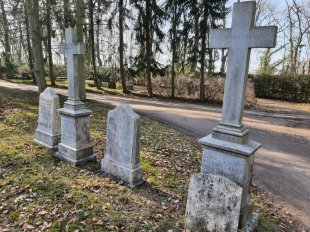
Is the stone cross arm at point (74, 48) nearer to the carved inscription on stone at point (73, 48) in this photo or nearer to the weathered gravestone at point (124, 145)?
the carved inscription on stone at point (73, 48)

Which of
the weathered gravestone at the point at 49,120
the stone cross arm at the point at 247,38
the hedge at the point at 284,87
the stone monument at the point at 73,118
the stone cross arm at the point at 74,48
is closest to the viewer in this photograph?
the stone cross arm at the point at 247,38

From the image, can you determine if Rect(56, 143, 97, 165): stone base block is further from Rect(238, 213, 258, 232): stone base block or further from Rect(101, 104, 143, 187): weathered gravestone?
Rect(238, 213, 258, 232): stone base block

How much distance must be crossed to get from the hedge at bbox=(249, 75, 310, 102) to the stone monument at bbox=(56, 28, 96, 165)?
19.3m

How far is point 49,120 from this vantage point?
555cm

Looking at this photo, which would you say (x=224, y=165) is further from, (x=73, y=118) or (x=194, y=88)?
(x=194, y=88)

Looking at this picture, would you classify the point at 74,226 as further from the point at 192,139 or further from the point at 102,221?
the point at 192,139

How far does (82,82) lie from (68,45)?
24.3ft

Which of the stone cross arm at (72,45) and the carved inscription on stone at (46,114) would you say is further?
the carved inscription on stone at (46,114)

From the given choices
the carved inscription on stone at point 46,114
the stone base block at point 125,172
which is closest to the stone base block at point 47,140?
the carved inscription on stone at point 46,114

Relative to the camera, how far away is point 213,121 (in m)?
9.94

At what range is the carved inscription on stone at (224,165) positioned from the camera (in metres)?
2.81

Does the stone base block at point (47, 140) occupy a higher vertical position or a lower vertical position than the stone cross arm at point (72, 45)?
lower

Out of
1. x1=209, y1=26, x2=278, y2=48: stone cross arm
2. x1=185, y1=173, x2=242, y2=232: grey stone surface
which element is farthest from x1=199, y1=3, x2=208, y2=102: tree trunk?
x1=185, y1=173, x2=242, y2=232: grey stone surface

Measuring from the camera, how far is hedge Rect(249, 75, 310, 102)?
720 inches
